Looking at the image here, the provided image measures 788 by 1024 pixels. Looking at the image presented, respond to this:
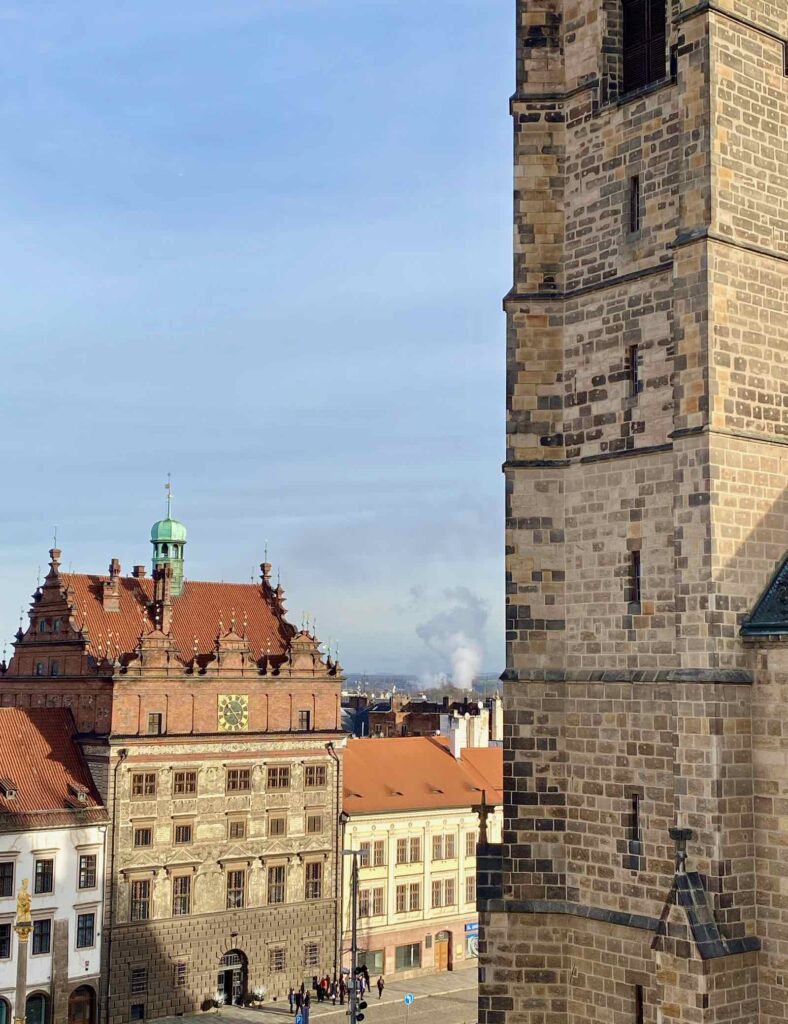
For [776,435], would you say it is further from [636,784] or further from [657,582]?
[636,784]

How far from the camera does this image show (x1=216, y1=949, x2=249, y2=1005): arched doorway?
5216 centimetres

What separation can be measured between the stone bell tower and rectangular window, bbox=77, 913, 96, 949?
31736 millimetres

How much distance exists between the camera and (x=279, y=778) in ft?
180

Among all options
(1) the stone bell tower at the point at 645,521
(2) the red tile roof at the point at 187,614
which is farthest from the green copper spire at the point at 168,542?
(1) the stone bell tower at the point at 645,521

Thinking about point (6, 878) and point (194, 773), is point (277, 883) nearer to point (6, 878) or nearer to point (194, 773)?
point (194, 773)

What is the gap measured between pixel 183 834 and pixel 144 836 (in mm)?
1666

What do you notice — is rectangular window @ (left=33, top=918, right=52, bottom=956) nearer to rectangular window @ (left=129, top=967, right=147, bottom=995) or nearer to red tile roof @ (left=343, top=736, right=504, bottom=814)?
rectangular window @ (left=129, top=967, right=147, bottom=995)

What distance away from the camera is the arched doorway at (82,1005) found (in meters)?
47.4

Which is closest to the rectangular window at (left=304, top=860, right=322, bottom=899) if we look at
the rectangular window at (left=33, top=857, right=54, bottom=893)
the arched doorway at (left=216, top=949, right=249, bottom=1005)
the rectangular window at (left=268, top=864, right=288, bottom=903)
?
the rectangular window at (left=268, top=864, right=288, bottom=903)

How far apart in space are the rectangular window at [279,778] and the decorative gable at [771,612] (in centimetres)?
3866

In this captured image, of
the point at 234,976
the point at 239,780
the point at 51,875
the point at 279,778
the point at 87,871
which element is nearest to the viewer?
the point at 51,875

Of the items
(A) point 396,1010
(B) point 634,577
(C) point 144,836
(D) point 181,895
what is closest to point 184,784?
(C) point 144,836

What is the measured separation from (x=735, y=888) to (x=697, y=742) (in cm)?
196

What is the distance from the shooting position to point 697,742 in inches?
701
